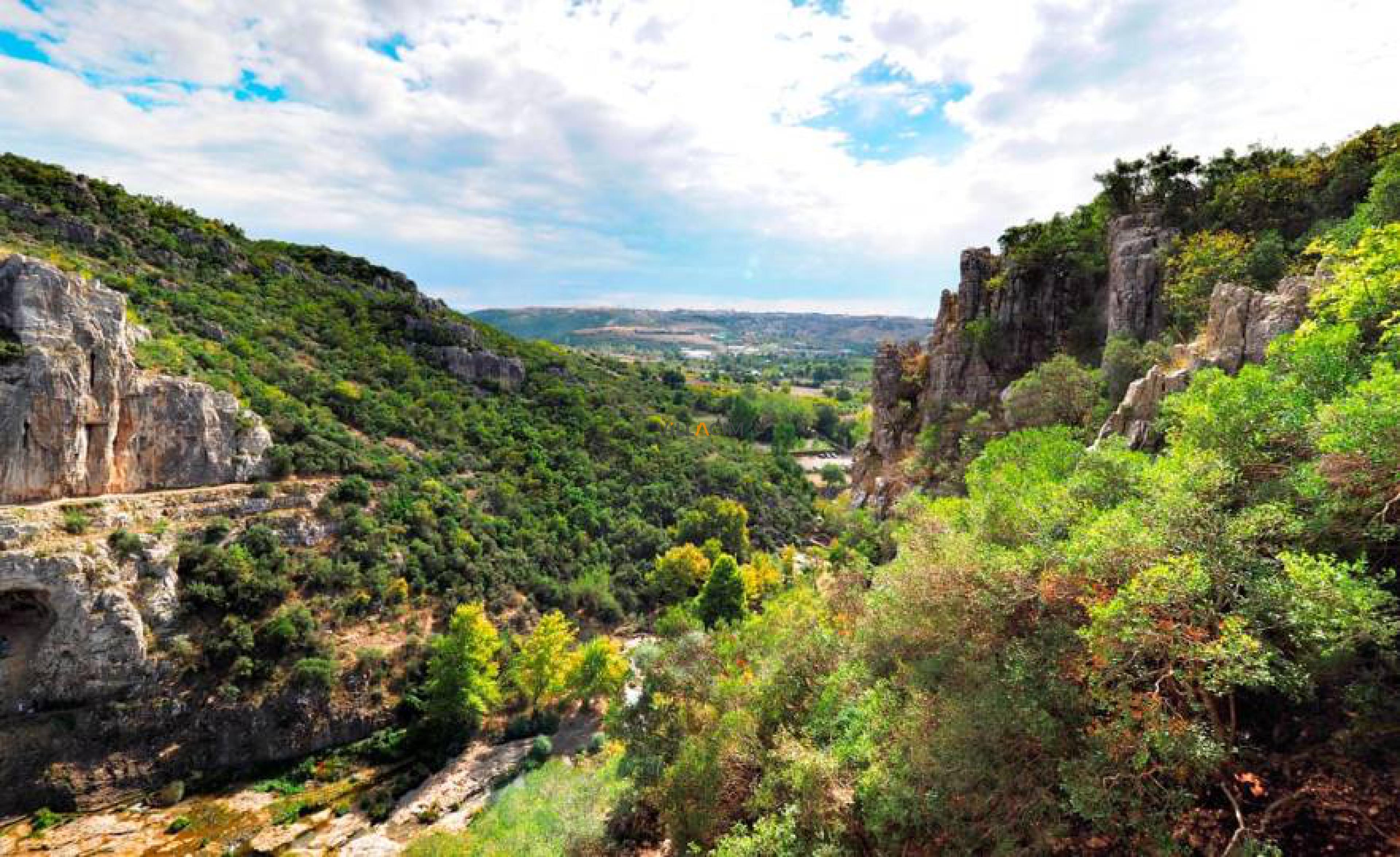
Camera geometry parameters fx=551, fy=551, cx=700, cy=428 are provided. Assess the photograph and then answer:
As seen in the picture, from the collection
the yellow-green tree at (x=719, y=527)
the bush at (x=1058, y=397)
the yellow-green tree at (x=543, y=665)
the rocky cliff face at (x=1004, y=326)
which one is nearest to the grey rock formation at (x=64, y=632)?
the yellow-green tree at (x=543, y=665)

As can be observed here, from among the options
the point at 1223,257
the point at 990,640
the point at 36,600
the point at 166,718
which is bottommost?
the point at 166,718

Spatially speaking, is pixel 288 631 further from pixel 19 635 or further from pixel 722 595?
pixel 722 595

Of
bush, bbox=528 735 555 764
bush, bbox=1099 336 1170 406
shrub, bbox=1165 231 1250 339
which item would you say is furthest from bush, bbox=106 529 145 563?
shrub, bbox=1165 231 1250 339

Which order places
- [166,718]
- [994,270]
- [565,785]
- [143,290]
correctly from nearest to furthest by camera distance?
1. [565,785]
2. [166,718]
3. [994,270]
4. [143,290]

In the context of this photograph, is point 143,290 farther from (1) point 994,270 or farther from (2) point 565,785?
(1) point 994,270

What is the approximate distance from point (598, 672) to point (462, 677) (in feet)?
28.7

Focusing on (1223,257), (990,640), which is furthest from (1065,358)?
(990,640)

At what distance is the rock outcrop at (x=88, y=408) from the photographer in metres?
31.4

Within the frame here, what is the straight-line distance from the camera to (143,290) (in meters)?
48.9

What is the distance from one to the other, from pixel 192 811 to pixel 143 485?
20.9 metres

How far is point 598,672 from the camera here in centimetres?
3825

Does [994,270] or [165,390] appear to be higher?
[994,270]

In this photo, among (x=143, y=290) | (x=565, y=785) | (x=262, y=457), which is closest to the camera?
(x=565, y=785)

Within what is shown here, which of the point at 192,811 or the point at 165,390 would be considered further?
the point at 165,390
